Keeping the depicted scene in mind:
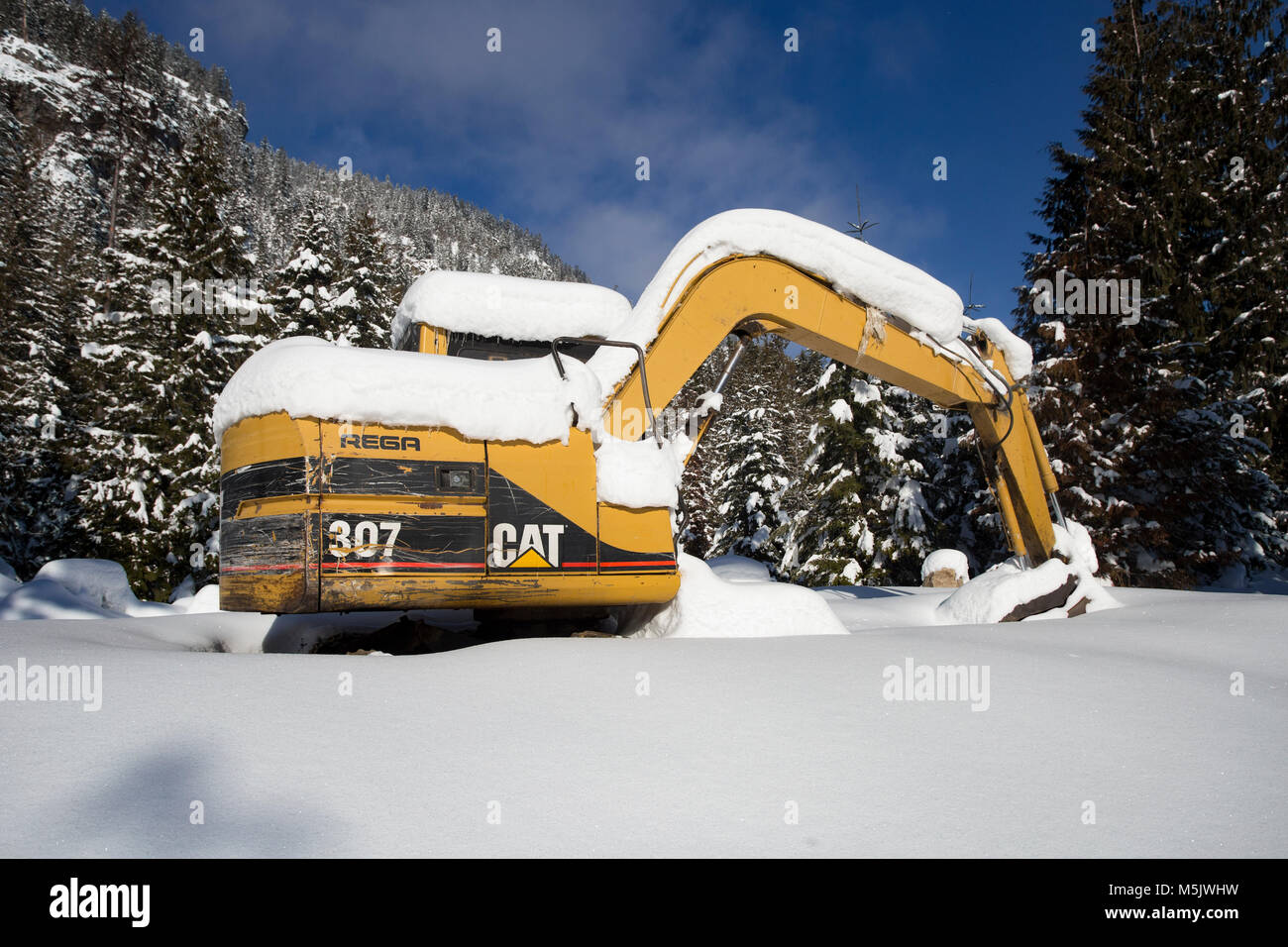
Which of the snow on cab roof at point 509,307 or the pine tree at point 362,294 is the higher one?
the pine tree at point 362,294

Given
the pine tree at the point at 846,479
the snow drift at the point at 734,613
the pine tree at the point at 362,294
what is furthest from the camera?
the pine tree at the point at 362,294

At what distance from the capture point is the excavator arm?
19.9 feet

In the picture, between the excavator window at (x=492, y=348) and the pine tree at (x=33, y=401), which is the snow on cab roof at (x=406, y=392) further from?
the pine tree at (x=33, y=401)

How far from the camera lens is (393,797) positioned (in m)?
2.09

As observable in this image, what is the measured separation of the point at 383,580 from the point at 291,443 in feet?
3.50

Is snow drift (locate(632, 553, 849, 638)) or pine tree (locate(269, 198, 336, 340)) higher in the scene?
pine tree (locate(269, 198, 336, 340))

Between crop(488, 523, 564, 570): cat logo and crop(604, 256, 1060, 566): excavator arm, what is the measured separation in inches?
46.6

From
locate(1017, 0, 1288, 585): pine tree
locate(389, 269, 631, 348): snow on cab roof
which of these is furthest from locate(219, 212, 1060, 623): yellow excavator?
locate(1017, 0, 1288, 585): pine tree

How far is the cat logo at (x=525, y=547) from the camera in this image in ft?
15.9

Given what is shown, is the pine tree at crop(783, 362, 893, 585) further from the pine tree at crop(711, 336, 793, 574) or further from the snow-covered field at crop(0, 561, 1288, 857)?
the snow-covered field at crop(0, 561, 1288, 857)

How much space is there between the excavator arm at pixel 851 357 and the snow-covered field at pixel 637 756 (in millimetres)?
2879

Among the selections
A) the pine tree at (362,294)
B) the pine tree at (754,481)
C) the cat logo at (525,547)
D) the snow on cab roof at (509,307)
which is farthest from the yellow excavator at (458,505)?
the pine tree at (754,481)

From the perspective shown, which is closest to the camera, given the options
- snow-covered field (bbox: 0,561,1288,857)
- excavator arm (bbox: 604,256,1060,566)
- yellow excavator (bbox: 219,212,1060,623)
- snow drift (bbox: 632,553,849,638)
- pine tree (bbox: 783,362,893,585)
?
snow-covered field (bbox: 0,561,1288,857)

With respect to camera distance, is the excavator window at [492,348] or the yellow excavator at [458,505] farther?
the excavator window at [492,348]
